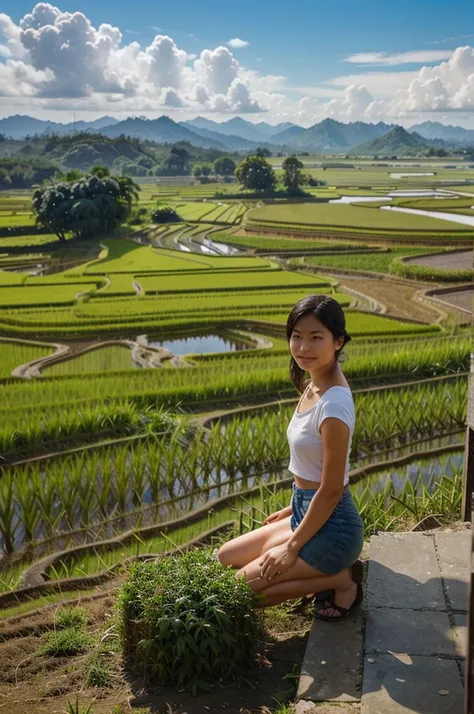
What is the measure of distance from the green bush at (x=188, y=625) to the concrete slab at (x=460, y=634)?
71 cm

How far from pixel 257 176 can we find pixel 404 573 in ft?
142

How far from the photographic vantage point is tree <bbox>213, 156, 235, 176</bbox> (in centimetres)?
6881

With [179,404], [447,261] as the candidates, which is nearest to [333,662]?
[179,404]

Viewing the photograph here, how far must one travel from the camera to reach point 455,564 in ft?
10.4

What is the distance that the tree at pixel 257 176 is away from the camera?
44.3 meters

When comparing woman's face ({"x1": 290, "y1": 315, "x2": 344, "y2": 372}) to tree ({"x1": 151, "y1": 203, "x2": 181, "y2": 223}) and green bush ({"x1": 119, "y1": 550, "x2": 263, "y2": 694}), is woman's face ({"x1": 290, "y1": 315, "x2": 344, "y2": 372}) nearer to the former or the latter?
green bush ({"x1": 119, "y1": 550, "x2": 263, "y2": 694})

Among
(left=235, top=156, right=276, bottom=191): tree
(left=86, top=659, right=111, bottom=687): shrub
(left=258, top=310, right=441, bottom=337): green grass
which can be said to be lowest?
(left=258, top=310, right=441, bottom=337): green grass

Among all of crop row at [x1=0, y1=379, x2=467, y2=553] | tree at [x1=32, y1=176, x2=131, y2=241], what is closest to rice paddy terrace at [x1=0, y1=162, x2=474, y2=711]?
crop row at [x1=0, y1=379, x2=467, y2=553]

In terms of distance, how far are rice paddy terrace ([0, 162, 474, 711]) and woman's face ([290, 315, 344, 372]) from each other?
1.48 metres

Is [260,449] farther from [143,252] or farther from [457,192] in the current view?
[457,192]

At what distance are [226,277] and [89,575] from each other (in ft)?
43.2

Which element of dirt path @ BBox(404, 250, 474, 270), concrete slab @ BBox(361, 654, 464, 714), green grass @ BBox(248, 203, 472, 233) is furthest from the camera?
green grass @ BBox(248, 203, 472, 233)

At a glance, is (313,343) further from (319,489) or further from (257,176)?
(257,176)

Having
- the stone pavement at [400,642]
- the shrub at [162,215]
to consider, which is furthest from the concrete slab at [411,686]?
the shrub at [162,215]
